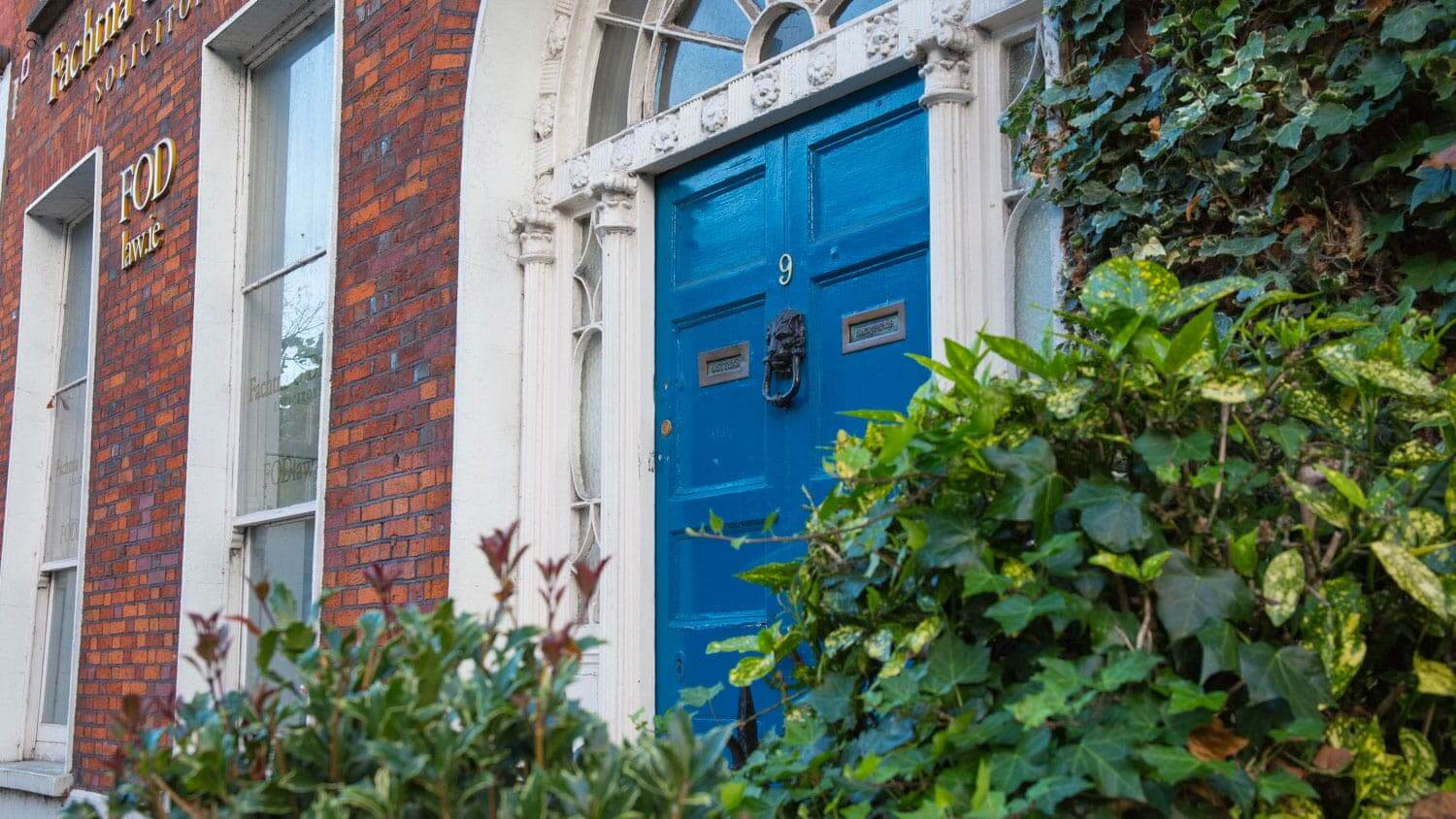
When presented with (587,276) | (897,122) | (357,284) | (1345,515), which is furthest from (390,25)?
(1345,515)

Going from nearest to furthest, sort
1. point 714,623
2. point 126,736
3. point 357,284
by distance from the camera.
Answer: point 126,736 < point 714,623 < point 357,284

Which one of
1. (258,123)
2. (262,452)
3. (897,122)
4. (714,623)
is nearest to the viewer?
(897,122)

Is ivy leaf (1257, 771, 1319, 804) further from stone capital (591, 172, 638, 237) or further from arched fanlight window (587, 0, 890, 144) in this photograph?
stone capital (591, 172, 638, 237)

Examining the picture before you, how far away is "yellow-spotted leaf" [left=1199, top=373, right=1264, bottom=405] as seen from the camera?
6.88 feet

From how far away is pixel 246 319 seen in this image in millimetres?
6727

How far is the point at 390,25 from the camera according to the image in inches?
221

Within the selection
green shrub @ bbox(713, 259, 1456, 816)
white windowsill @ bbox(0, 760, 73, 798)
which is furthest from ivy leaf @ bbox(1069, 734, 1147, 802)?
white windowsill @ bbox(0, 760, 73, 798)

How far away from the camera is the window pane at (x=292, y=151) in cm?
642

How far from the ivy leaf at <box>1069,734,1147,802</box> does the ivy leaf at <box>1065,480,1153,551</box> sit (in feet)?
0.92

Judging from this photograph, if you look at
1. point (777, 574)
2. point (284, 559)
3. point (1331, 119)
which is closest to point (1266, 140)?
point (1331, 119)

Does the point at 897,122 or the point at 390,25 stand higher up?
the point at 390,25

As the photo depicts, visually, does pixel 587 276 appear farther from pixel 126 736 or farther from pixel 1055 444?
pixel 126 736

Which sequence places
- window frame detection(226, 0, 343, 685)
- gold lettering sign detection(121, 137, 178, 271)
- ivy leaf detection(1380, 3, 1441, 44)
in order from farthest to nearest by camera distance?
gold lettering sign detection(121, 137, 178, 271) < window frame detection(226, 0, 343, 685) < ivy leaf detection(1380, 3, 1441, 44)

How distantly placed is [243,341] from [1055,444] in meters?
5.23
